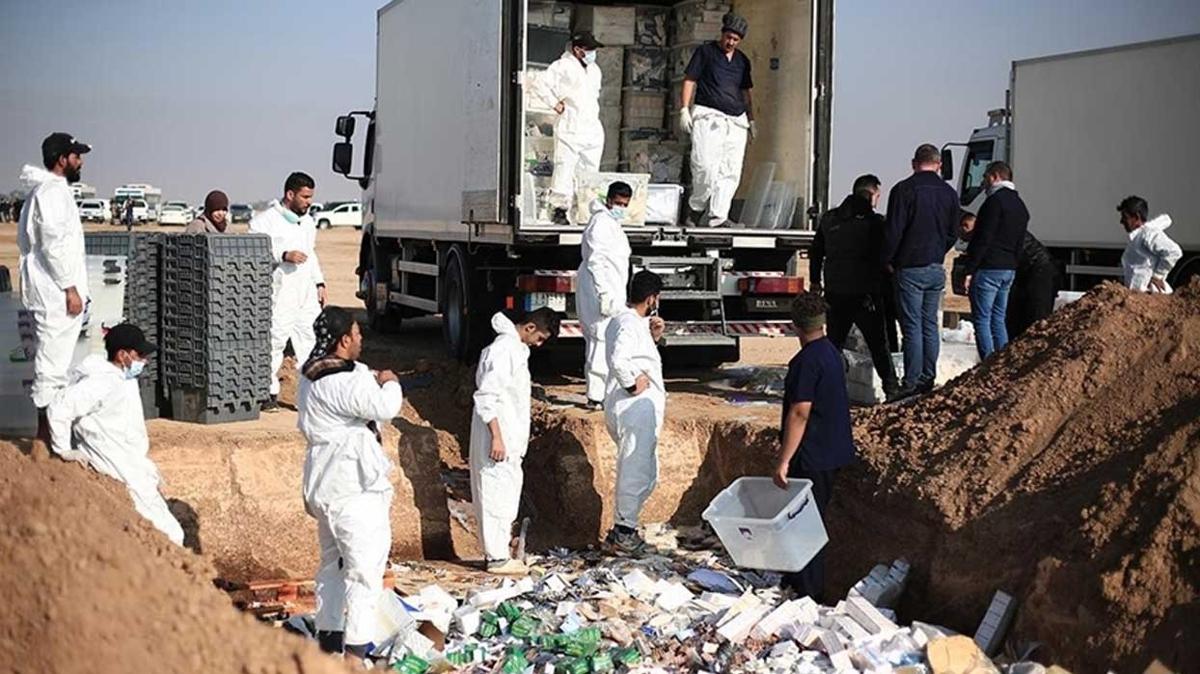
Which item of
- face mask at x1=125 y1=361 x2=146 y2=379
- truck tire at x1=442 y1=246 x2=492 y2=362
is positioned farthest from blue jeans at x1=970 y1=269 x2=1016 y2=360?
face mask at x1=125 y1=361 x2=146 y2=379

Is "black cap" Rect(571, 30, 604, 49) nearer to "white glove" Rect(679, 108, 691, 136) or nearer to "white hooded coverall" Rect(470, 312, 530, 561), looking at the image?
"white glove" Rect(679, 108, 691, 136)

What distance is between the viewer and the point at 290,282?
1091cm

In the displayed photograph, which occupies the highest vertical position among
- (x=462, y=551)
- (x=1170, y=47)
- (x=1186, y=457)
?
(x=1170, y=47)

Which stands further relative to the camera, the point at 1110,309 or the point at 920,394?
the point at 920,394

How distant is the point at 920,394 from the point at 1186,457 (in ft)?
12.1

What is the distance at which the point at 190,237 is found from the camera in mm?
10250

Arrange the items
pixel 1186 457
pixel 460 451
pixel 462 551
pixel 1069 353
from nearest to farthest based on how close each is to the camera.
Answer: pixel 1186 457, pixel 1069 353, pixel 462 551, pixel 460 451

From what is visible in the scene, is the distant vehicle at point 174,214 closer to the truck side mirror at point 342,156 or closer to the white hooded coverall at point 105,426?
the truck side mirror at point 342,156

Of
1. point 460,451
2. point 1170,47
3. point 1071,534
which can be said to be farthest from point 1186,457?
point 1170,47

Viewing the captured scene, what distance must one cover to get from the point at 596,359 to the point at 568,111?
254 centimetres

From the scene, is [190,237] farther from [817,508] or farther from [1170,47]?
[1170,47]

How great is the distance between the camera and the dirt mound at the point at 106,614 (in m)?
4.48

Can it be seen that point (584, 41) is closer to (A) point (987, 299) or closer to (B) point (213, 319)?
(A) point (987, 299)

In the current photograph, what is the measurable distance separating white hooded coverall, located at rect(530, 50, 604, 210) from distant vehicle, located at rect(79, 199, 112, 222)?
50.8 m
